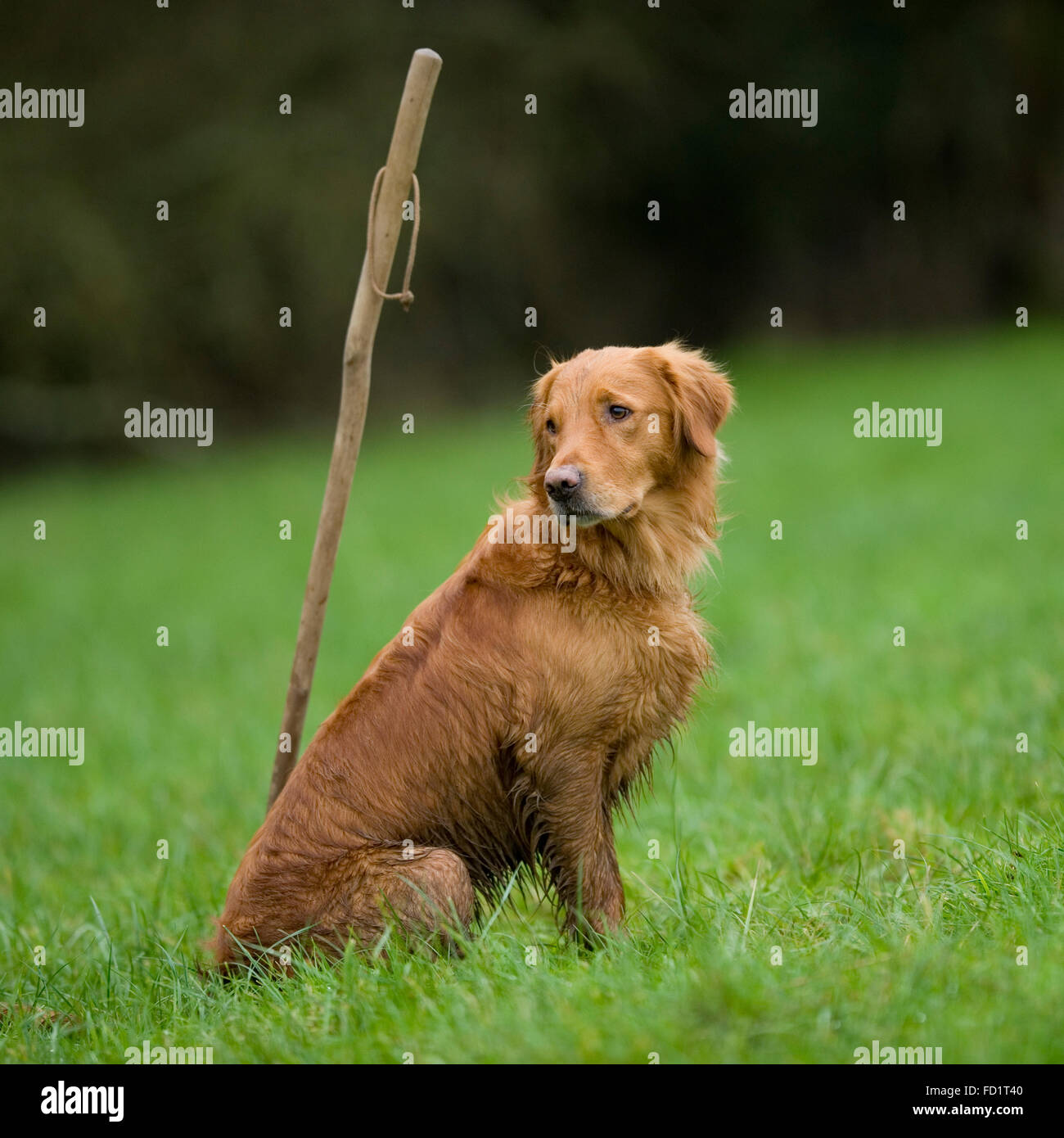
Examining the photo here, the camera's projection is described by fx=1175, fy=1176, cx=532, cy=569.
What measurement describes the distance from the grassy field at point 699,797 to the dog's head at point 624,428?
0.49m

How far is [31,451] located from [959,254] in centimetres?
1808

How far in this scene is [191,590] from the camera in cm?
1170

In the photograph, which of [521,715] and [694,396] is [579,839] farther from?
[694,396]

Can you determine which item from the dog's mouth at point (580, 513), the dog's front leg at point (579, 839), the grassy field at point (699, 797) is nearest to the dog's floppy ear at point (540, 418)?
the dog's mouth at point (580, 513)

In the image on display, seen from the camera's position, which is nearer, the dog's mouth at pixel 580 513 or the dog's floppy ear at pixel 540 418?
the dog's mouth at pixel 580 513

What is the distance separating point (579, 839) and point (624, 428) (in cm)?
122

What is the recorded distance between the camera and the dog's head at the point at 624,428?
133 inches

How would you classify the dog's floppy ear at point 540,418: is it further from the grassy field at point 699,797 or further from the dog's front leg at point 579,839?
the dog's front leg at point 579,839

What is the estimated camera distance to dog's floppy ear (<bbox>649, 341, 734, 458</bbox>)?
11.8 feet

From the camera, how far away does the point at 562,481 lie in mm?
3291

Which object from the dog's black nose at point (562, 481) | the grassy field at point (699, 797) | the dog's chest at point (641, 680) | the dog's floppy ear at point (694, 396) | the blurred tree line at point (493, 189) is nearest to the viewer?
the grassy field at point (699, 797)

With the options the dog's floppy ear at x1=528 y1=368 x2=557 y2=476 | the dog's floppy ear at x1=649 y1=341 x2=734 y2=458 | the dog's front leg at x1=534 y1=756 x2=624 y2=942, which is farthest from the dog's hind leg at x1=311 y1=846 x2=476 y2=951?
the dog's floppy ear at x1=649 y1=341 x2=734 y2=458

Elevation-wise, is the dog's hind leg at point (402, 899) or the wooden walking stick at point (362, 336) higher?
the wooden walking stick at point (362, 336)
